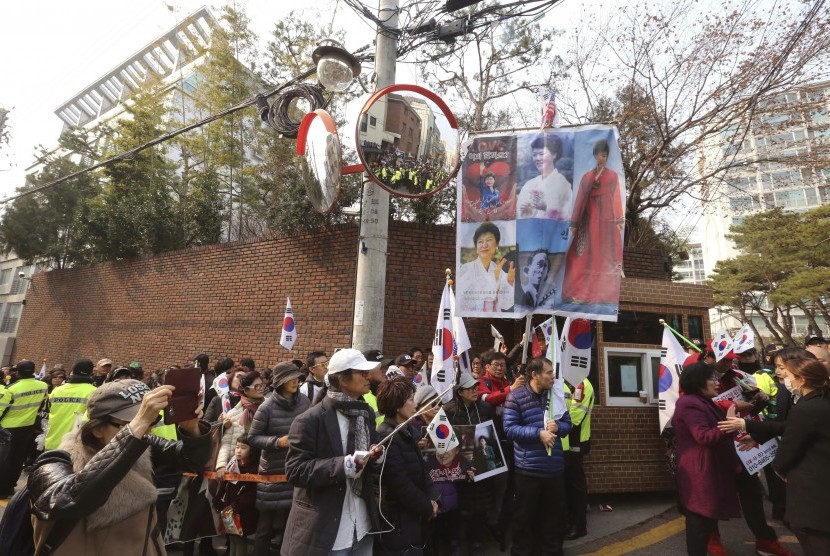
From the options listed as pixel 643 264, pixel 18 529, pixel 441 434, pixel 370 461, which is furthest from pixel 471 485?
pixel 643 264

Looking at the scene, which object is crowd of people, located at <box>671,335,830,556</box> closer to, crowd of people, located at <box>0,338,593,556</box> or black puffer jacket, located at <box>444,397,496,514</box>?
crowd of people, located at <box>0,338,593,556</box>

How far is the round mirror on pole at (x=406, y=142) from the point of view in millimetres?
4895

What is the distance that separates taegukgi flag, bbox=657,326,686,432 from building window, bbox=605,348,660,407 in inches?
29.8

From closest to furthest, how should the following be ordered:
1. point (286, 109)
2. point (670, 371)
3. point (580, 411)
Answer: point (580, 411), point (670, 371), point (286, 109)

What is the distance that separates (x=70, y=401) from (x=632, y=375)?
711 centimetres

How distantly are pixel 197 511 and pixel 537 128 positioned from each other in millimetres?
5400

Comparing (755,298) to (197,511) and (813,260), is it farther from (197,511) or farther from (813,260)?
(197,511)

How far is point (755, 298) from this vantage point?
25.0 meters

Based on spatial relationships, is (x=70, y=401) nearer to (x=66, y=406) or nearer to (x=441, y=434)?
(x=66, y=406)

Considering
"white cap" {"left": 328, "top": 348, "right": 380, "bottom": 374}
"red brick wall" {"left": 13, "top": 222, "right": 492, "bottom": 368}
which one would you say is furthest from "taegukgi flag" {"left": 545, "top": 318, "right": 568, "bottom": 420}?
"red brick wall" {"left": 13, "top": 222, "right": 492, "bottom": 368}

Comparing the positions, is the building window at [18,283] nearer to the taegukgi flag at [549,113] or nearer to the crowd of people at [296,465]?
the crowd of people at [296,465]

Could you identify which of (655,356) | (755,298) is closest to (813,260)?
(755,298)

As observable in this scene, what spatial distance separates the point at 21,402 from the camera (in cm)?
655

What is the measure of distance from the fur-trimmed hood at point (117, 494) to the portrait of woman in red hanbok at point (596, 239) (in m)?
4.30
